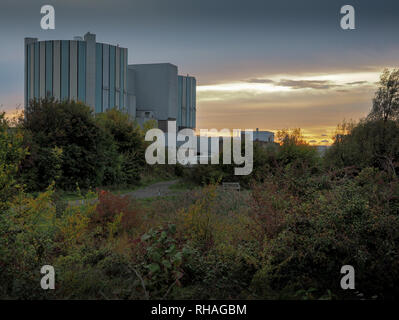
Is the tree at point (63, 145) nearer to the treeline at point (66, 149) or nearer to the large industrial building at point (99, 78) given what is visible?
the treeline at point (66, 149)

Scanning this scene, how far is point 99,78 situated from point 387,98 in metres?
20.0

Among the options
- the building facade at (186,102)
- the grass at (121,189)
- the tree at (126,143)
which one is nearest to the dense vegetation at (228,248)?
the grass at (121,189)

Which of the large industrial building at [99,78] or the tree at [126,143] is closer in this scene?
the tree at [126,143]

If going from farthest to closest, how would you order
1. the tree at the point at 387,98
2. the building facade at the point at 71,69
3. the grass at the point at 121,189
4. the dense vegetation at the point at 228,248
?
the building facade at the point at 71,69, the tree at the point at 387,98, the grass at the point at 121,189, the dense vegetation at the point at 228,248

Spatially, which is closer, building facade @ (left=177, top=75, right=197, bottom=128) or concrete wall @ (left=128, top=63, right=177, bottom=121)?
concrete wall @ (left=128, top=63, right=177, bottom=121)

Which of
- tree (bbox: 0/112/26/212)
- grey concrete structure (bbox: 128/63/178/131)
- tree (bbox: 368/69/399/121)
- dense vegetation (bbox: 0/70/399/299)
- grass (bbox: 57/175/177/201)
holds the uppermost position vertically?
grey concrete structure (bbox: 128/63/178/131)

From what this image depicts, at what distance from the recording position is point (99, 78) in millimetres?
29188

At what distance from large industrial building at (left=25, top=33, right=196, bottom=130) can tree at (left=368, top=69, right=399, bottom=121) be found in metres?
17.2

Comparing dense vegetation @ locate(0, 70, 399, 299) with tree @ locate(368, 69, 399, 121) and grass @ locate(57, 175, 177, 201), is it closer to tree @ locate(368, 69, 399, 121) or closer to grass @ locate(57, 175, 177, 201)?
grass @ locate(57, 175, 177, 201)

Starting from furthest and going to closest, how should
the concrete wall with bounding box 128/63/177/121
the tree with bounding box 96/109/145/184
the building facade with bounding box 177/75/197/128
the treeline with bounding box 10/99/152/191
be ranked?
the building facade with bounding box 177/75/197/128 → the concrete wall with bounding box 128/63/177/121 → the tree with bounding box 96/109/145/184 → the treeline with bounding box 10/99/152/191

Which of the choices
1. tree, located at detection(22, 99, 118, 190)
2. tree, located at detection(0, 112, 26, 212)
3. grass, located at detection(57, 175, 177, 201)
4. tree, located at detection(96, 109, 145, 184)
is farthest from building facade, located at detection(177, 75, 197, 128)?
tree, located at detection(0, 112, 26, 212)

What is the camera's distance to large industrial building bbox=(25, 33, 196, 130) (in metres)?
27.3

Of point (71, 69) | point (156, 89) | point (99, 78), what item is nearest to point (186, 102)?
point (156, 89)

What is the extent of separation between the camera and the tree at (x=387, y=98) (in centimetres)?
1689
